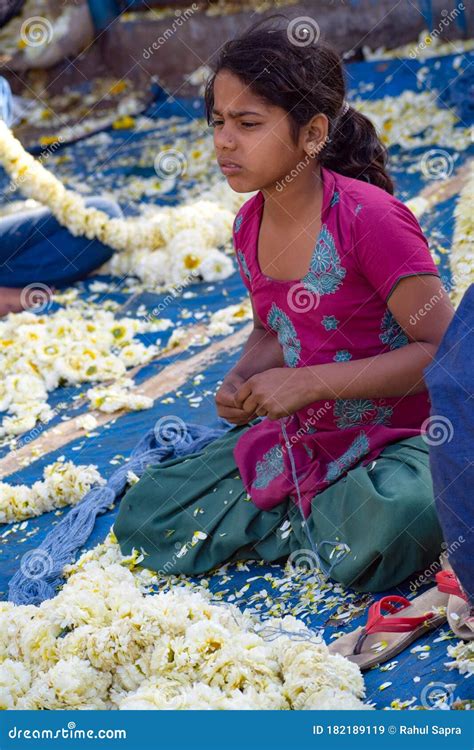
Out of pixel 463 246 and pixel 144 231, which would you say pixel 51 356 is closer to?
pixel 144 231

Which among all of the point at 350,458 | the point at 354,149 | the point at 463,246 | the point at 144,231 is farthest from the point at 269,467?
the point at 144,231

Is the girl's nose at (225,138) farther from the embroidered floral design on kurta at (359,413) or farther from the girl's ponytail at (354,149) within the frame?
the embroidered floral design on kurta at (359,413)

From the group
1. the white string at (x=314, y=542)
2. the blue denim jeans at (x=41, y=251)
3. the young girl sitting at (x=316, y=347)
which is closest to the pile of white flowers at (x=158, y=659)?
the white string at (x=314, y=542)

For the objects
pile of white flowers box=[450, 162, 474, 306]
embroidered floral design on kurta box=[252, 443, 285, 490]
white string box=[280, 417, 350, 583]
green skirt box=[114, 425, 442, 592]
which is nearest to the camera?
green skirt box=[114, 425, 442, 592]

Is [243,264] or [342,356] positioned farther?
[243,264]

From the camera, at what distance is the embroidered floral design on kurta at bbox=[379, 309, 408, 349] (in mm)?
2594

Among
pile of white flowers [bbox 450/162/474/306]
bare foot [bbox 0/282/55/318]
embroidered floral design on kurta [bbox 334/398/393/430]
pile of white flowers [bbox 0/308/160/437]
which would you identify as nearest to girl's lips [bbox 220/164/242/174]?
embroidered floral design on kurta [bbox 334/398/393/430]

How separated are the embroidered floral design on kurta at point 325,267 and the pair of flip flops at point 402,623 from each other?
2.51ft

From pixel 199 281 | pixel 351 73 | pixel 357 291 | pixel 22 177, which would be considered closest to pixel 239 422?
pixel 357 291

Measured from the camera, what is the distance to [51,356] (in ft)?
14.1

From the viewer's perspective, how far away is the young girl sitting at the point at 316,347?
244 centimetres

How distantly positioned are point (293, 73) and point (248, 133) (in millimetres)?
177

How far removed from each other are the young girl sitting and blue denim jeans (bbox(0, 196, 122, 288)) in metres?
2.54

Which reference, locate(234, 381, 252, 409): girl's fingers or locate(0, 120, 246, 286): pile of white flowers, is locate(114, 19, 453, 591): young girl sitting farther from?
locate(0, 120, 246, 286): pile of white flowers
